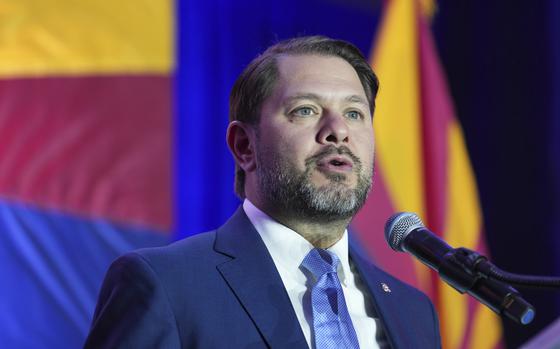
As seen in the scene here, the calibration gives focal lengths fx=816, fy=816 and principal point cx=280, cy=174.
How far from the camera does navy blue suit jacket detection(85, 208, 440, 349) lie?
1460 mm

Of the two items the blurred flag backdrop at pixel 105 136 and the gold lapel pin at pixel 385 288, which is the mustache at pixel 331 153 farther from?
the blurred flag backdrop at pixel 105 136

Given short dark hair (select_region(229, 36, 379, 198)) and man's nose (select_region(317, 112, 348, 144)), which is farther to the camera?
short dark hair (select_region(229, 36, 379, 198))

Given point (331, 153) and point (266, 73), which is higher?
point (266, 73)

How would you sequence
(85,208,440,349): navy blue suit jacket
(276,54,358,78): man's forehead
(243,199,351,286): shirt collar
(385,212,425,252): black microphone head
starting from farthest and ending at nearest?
(276,54,358,78): man's forehead → (243,199,351,286): shirt collar → (85,208,440,349): navy blue suit jacket → (385,212,425,252): black microphone head

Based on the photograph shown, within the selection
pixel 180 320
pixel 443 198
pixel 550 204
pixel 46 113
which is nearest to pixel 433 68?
pixel 443 198

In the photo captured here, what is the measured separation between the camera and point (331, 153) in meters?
1.66

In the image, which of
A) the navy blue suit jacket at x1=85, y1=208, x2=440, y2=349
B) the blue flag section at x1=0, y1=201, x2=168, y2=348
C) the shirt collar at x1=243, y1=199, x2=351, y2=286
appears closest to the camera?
the navy blue suit jacket at x1=85, y1=208, x2=440, y2=349

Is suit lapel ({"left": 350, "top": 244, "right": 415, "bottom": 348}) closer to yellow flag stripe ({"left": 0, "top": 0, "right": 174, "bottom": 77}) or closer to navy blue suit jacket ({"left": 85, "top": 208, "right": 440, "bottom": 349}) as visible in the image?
navy blue suit jacket ({"left": 85, "top": 208, "right": 440, "bottom": 349})

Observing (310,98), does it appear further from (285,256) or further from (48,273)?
(48,273)

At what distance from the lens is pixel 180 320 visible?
1.49 m

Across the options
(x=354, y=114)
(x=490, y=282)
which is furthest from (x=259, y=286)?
(x=490, y=282)

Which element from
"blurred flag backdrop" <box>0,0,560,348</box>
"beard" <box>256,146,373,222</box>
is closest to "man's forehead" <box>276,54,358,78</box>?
"beard" <box>256,146,373,222</box>

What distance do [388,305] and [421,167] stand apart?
172 centimetres

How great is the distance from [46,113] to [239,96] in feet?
3.63
